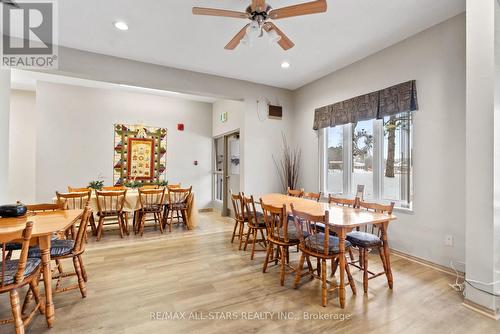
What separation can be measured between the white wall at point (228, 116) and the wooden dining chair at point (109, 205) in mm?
2628

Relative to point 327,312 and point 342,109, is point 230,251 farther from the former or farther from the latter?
point 342,109

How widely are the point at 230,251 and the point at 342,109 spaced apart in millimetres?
2943

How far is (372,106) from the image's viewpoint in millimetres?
3547

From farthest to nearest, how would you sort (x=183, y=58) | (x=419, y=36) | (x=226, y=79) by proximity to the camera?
1. (x=226, y=79)
2. (x=183, y=58)
3. (x=419, y=36)

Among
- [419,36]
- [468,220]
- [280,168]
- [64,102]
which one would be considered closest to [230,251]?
[280,168]

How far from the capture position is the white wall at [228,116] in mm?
5137

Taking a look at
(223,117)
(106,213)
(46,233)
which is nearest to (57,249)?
(46,233)

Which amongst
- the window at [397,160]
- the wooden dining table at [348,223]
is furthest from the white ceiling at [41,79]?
the window at [397,160]

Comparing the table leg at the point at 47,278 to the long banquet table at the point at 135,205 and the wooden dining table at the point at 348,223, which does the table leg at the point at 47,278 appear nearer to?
the wooden dining table at the point at 348,223

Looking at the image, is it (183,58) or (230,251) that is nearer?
(230,251)

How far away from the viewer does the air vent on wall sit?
5074mm

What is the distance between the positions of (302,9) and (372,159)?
8.19 ft

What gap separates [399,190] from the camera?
333 centimetres

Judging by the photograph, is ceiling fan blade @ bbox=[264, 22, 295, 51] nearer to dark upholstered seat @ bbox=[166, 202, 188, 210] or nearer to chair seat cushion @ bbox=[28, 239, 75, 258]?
chair seat cushion @ bbox=[28, 239, 75, 258]
